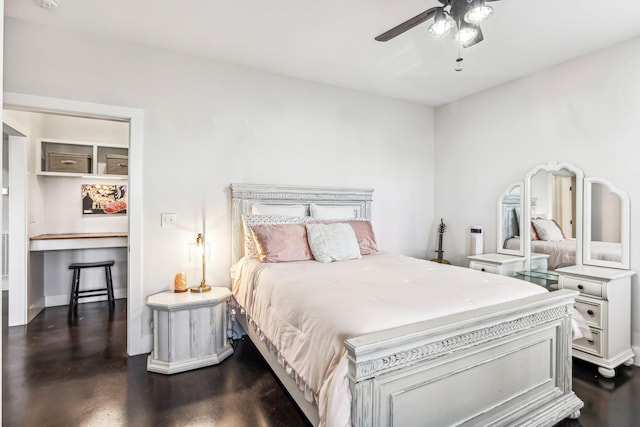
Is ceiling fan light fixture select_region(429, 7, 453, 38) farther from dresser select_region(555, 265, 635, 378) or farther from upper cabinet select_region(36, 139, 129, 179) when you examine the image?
upper cabinet select_region(36, 139, 129, 179)

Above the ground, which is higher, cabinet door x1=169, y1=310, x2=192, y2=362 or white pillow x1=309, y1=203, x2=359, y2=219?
white pillow x1=309, y1=203, x2=359, y2=219

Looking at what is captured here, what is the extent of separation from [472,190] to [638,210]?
1607 mm

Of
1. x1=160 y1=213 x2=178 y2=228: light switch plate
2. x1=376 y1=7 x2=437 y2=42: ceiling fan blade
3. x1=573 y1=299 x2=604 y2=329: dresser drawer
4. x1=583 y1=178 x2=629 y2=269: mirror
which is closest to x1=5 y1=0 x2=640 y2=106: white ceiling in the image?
x1=376 y1=7 x2=437 y2=42: ceiling fan blade

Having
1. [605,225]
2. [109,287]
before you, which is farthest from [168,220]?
[605,225]

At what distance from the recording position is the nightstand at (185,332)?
2.65 metres

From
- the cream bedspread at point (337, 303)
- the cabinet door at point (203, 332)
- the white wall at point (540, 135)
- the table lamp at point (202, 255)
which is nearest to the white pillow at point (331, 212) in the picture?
the cream bedspread at point (337, 303)

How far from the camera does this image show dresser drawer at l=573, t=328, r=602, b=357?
2664 mm

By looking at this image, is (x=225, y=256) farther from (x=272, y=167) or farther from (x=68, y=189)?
(x=68, y=189)

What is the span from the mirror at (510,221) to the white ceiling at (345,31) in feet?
4.06

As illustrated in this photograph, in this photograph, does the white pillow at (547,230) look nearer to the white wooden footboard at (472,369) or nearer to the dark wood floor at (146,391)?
the dark wood floor at (146,391)

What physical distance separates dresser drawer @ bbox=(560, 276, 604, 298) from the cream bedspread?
35.7 inches

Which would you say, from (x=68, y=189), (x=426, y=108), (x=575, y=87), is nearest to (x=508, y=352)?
(x=575, y=87)

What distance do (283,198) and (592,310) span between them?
2815mm

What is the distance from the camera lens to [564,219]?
3.28 m
